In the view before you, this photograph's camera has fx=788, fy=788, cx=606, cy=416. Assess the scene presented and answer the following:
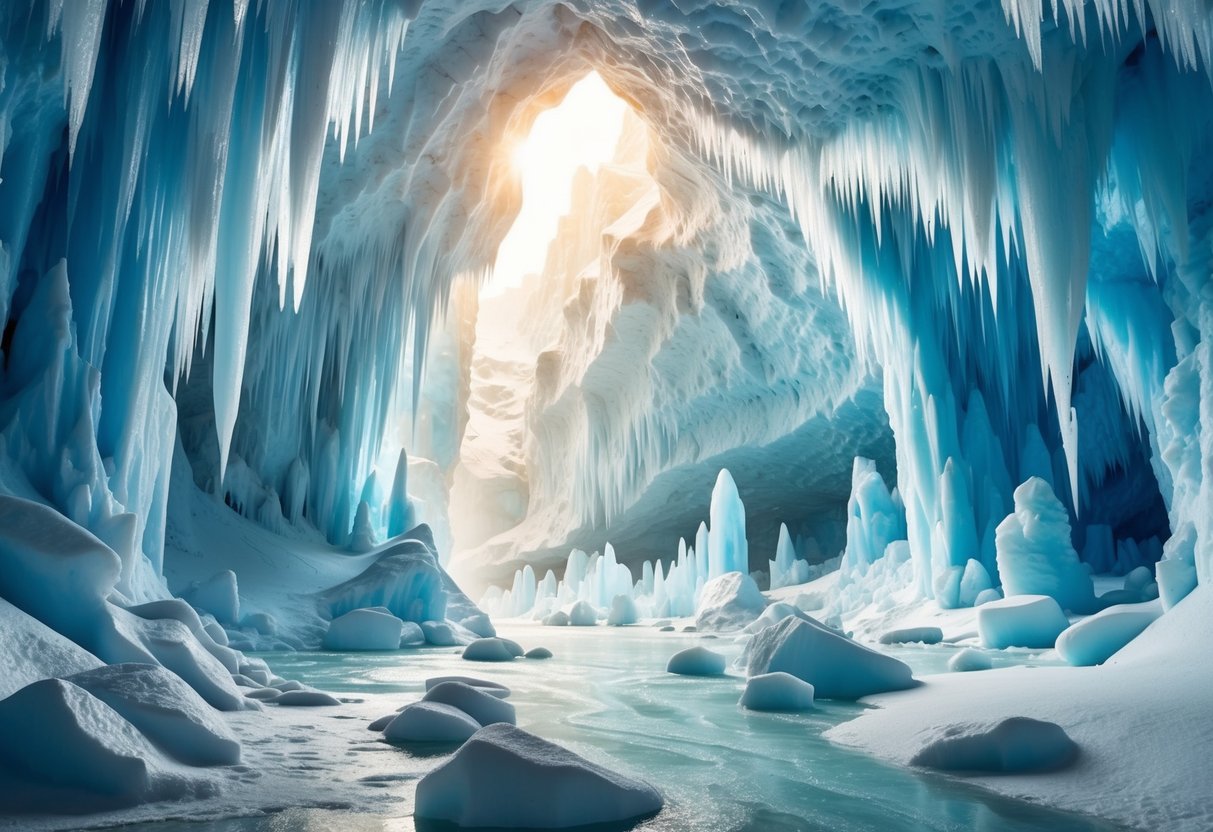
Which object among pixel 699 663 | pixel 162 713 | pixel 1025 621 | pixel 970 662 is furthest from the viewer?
pixel 1025 621

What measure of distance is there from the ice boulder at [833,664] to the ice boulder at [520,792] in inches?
114

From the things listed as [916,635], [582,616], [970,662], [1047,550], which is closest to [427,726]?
[970,662]

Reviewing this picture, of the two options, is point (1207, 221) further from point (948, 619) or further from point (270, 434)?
point (270, 434)

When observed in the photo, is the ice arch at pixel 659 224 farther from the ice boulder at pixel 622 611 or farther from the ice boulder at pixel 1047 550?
the ice boulder at pixel 622 611

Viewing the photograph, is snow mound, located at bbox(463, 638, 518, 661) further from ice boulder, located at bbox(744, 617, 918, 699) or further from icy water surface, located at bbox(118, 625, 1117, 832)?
ice boulder, located at bbox(744, 617, 918, 699)

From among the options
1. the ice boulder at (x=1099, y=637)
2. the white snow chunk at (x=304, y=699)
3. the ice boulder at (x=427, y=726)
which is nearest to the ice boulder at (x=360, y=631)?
the white snow chunk at (x=304, y=699)

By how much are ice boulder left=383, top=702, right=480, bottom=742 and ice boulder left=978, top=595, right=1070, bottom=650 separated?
244 inches

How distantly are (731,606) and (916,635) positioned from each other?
464 cm

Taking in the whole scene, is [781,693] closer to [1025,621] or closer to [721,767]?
[721,767]

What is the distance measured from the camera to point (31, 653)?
3.10m

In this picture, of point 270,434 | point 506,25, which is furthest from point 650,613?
point 506,25

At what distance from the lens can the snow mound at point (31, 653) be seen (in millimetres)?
2920

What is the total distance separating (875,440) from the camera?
830 inches

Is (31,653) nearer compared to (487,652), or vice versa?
(31,653)
